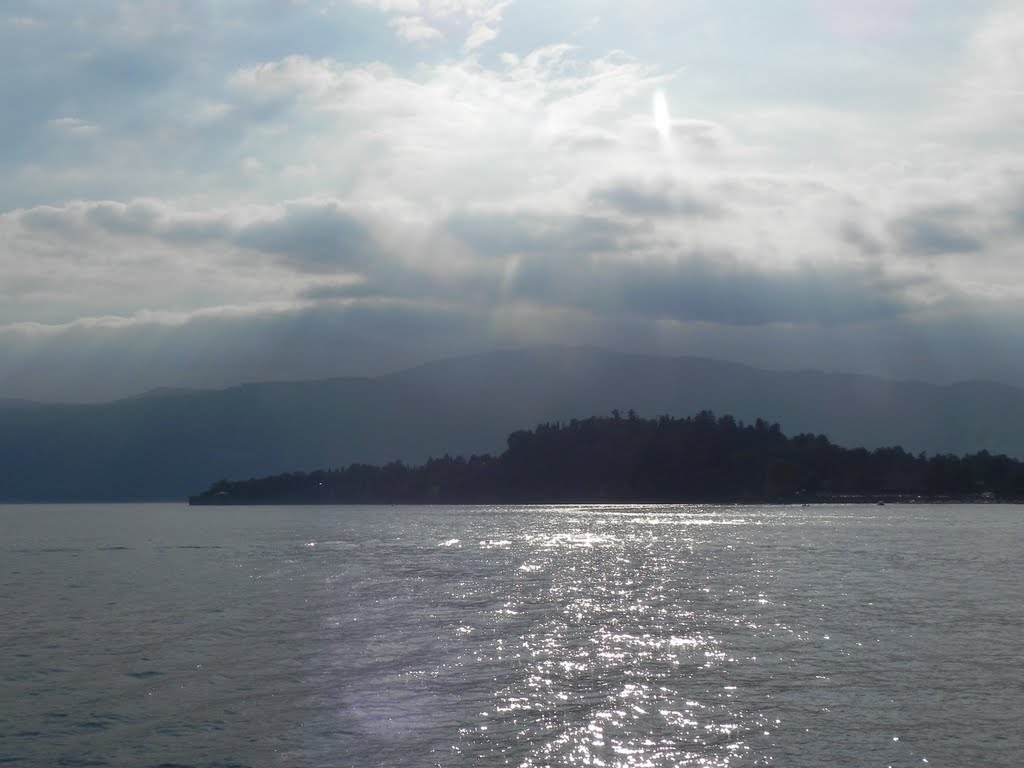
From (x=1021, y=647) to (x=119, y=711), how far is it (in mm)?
29601

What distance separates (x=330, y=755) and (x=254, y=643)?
1732 cm

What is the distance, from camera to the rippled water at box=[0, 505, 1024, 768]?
25672mm

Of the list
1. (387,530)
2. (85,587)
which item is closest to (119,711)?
(85,587)

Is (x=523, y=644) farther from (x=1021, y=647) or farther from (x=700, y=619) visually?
(x=1021, y=647)

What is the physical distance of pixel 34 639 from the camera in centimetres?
4312

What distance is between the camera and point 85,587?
64.9 meters

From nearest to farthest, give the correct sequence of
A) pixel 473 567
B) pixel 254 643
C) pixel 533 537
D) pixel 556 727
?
1. pixel 556 727
2. pixel 254 643
3. pixel 473 567
4. pixel 533 537

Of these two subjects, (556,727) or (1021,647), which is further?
(1021,647)

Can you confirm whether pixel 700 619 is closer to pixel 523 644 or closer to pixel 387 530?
pixel 523 644

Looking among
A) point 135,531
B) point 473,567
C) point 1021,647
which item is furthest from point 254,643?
point 135,531

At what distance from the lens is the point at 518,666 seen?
114ft

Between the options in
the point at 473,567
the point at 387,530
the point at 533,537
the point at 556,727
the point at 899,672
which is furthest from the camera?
the point at 387,530

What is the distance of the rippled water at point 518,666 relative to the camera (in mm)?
25672

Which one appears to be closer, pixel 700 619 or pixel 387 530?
pixel 700 619
